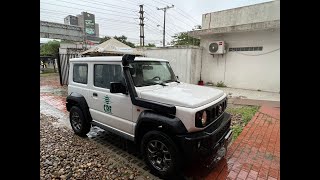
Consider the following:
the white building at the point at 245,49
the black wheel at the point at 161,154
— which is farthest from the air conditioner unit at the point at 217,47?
the black wheel at the point at 161,154

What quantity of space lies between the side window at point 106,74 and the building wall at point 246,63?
8.86m

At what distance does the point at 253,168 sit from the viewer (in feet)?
11.3

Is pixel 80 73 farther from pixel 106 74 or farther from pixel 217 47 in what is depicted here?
pixel 217 47

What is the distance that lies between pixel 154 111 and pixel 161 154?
2.19 feet

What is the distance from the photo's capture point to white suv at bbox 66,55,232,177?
2.84 meters

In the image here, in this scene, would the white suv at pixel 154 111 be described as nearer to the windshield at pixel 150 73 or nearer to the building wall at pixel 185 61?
the windshield at pixel 150 73

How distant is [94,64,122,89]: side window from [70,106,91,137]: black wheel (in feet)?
3.06

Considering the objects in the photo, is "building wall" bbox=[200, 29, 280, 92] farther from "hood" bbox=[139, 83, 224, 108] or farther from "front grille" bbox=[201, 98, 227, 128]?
"hood" bbox=[139, 83, 224, 108]

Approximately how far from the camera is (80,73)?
4.70 metres

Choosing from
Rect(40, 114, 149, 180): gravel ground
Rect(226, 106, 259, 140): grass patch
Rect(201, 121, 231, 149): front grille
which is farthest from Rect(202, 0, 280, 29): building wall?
Rect(40, 114, 149, 180): gravel ground

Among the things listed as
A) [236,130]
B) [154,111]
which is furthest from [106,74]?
[236,130]

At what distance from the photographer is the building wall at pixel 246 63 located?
1062 centimetres
